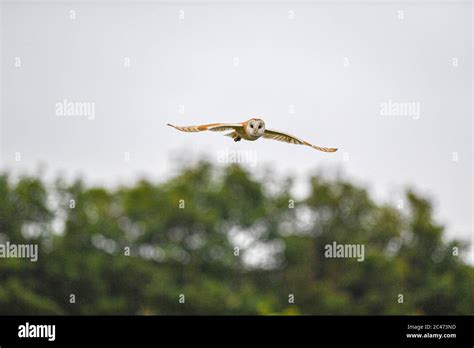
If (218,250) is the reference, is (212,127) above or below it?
above

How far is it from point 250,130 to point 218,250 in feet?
191

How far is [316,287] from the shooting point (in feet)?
231

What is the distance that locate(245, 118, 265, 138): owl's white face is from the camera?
18000mm

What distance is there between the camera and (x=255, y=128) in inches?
711

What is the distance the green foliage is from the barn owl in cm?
4755

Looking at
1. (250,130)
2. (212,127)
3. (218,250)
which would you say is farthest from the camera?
(218,250)

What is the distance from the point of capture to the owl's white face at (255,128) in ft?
59.1

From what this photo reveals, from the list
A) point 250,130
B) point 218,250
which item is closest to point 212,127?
point 250,130

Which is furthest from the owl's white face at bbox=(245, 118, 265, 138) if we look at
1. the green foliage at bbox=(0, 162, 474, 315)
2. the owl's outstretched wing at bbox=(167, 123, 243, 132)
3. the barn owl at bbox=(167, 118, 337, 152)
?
the green foliage at bbox=(0, 162, 474, 315)

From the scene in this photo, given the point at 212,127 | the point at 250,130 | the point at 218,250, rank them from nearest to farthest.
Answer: the point at 250,130, the point at 212,127, the point at 218,250

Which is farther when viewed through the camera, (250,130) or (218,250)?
(218,250)

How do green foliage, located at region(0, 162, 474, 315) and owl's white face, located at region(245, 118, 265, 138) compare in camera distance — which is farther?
green foliage, located at region(0, 162, 474, 315)

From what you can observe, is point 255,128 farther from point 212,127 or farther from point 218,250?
point 218,250

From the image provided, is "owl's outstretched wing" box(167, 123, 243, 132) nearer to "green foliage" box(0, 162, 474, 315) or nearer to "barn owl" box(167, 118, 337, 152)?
"barn owl" box(167, 118, 337, 152)
